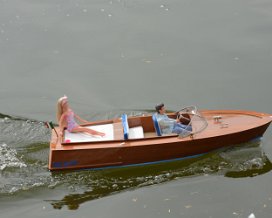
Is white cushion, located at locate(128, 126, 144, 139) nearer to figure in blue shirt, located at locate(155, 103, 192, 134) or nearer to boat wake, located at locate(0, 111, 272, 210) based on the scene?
figure in blue shirt, located at locate(155, 103, 192, 134)

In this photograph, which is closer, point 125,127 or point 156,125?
point 125,127

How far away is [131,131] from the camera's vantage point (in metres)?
10.7

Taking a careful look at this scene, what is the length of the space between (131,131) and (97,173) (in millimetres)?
1196

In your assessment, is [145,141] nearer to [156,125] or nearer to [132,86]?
[156,125]

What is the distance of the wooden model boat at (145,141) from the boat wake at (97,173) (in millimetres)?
211

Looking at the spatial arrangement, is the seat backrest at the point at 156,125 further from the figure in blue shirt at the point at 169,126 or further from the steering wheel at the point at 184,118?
the steering wheel at the point at 184,118

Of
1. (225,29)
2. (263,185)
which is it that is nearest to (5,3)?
(225,29)

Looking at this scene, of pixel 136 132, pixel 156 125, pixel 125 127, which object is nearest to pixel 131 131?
pixel 136 132

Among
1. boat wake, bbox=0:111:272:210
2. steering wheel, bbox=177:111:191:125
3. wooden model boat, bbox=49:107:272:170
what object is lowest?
boat wake, bbox=0:111:272:210

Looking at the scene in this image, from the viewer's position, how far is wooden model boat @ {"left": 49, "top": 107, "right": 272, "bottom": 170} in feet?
33.1

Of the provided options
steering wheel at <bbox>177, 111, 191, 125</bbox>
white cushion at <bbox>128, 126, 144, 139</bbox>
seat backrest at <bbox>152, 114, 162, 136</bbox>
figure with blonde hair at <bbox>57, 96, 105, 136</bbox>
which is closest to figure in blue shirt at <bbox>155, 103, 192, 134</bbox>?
seat backrest at <bbox>152, 114, 162, 136</bbox>

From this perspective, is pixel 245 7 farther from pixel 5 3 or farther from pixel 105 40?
pixel 5 3

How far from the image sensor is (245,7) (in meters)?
17.0

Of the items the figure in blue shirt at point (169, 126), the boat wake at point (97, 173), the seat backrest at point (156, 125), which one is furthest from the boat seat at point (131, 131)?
the boat wake at point (97, 173)
